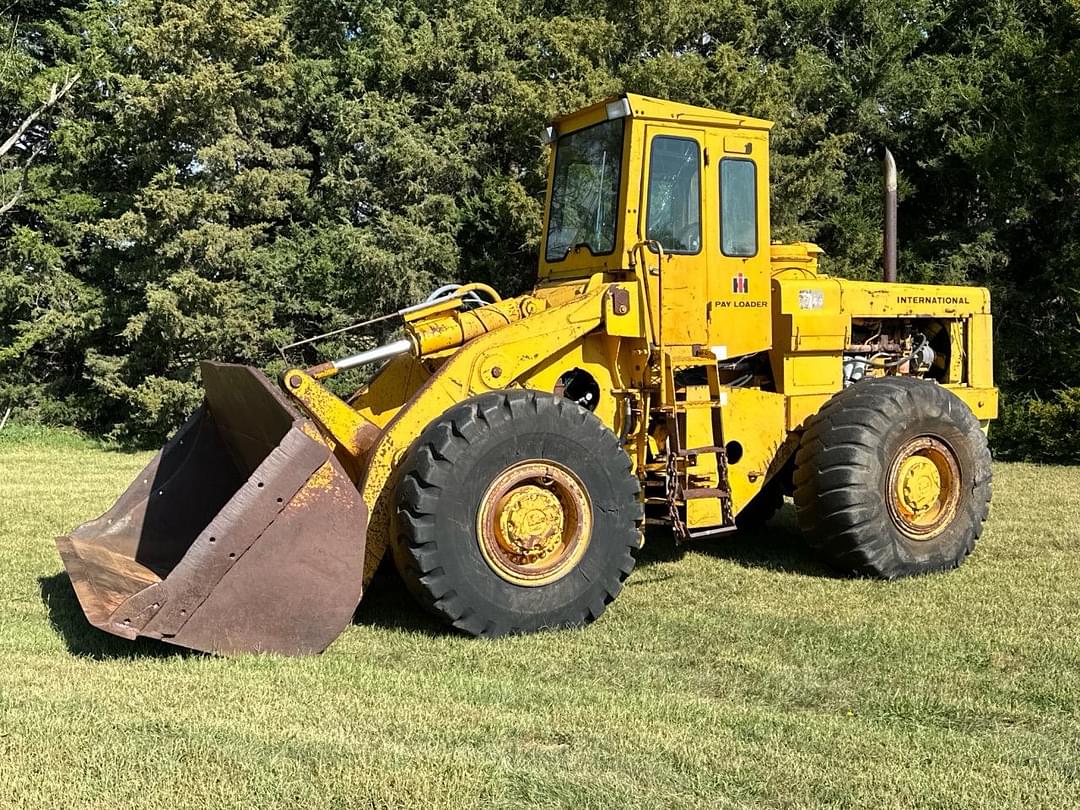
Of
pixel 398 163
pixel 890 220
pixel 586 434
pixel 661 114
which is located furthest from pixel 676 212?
pixel 398 163

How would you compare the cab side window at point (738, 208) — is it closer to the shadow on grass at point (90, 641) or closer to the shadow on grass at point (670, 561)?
the shadow on grass at point (670, 561)

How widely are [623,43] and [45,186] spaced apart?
1100 centimetres

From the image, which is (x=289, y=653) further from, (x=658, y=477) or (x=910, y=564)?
(x=910, y=564)

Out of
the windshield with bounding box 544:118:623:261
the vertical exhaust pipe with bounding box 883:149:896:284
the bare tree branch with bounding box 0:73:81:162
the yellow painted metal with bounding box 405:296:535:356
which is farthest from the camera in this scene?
the bare tree branch with bounding box 0:73:81:162

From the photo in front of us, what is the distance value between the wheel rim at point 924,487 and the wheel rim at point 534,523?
93.9 inches

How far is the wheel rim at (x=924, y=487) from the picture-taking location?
21.6ft

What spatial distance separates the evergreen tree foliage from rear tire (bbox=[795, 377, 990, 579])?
378 inches

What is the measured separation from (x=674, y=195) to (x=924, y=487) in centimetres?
256

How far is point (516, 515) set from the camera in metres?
5.21

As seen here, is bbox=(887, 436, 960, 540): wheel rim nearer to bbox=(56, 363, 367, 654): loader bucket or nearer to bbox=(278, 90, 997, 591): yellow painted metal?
bbox=(278, 90, 997, 591): yellow painted metal

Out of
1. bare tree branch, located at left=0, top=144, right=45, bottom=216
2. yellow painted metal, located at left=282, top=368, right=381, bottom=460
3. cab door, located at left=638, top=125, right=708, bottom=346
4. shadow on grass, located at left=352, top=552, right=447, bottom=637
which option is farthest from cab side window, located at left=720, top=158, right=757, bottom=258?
bare tree branch, located at left=0, top=144, right=45, bottom=216

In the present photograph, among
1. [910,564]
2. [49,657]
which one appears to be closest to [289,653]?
[49,657]

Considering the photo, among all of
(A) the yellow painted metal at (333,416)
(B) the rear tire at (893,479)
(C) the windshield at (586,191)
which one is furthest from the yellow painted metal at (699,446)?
(A) the yellow painted metal at (333,416)

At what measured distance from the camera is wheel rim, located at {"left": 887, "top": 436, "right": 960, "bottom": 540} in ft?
21.6
